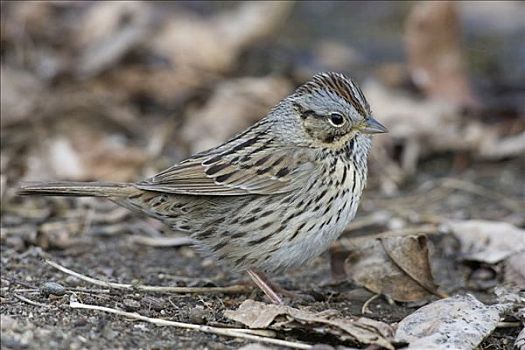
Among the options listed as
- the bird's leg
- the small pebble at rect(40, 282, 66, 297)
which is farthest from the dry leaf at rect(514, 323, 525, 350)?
the small pebble at rect(40, 282, 66, 297)

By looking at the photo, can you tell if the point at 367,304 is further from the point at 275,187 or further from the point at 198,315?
the point at 198,315

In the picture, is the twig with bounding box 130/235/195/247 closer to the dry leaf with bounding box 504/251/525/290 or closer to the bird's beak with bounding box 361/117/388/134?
the bird's beak with bounding box 361/117/388/134

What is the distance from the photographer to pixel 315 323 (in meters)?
3.88

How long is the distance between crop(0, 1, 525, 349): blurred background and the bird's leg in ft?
0.44

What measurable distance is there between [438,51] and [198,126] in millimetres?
2024

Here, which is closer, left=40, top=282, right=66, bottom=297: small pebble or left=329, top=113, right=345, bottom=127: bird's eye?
left=40, top=282, right=66, bottom=297: small pebble

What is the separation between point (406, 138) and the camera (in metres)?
7.26

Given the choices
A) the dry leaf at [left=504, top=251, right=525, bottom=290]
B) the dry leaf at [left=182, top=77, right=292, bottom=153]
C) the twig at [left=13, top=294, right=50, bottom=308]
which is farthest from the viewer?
the dry leaf at [left=182, top=77, right=292, bottom=153]

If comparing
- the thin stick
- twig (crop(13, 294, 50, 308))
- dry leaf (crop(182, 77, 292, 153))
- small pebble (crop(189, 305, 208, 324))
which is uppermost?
dry leaf (crop(182, 77, 292, 153))

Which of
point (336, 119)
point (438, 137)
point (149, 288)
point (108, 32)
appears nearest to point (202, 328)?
point (149, 288)

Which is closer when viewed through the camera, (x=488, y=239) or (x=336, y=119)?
(x=336, y=119)

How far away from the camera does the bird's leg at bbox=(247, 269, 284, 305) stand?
466 cm

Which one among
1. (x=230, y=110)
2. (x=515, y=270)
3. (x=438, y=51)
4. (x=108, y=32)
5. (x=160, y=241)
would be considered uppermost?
(x=108, y=32)

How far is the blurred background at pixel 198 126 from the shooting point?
5000 mm
